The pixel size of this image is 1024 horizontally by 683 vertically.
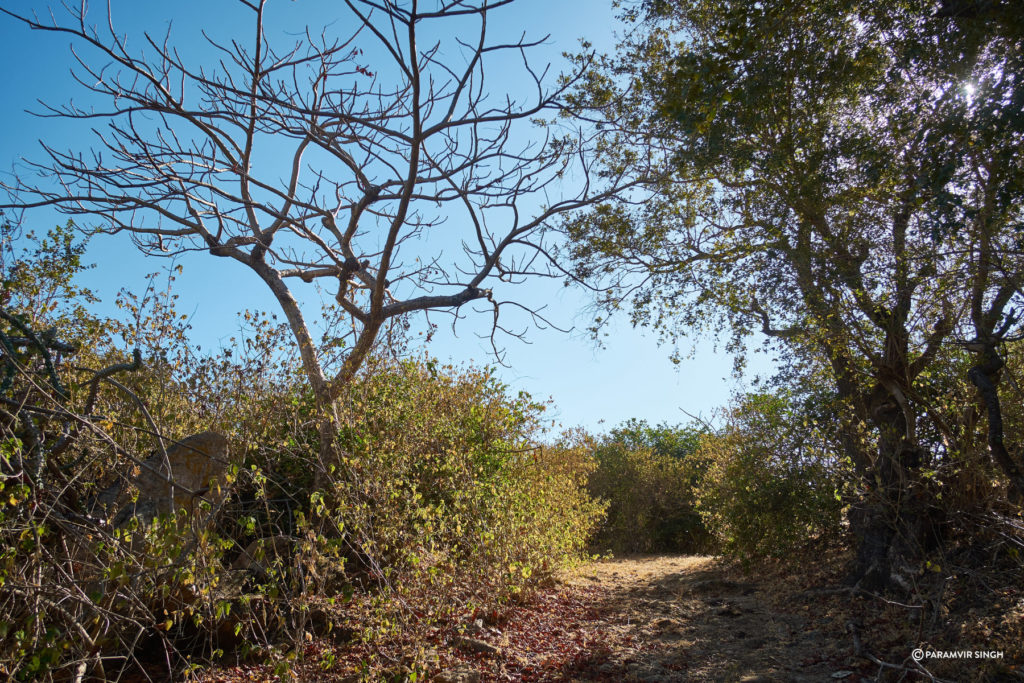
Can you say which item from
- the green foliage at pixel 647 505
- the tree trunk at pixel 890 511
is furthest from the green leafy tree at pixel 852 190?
the green foliage at pixel 647 505

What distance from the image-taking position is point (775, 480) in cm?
948

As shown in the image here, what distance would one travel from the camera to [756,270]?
7.62 m

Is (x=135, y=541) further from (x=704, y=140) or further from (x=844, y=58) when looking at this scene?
(x=844, y=58)

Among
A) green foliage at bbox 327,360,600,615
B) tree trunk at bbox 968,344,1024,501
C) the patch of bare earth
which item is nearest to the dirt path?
the patch of bare earth

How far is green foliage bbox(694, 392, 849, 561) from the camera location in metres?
8.67

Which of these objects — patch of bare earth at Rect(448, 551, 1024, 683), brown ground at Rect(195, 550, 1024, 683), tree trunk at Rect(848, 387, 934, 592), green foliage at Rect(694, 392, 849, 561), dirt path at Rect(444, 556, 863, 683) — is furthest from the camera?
green foliage at Rect(694, 392, 849, 561)

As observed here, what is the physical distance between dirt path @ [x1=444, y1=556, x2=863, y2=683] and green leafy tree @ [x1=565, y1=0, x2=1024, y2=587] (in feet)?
5.18

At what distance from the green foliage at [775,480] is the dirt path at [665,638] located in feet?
2.93

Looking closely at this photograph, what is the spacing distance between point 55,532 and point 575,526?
7.36 meters

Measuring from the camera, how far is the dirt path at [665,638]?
18.2 feet

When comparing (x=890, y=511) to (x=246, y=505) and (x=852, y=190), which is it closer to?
(x=852, y=190)

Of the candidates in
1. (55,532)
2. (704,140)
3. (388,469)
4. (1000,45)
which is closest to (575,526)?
(388,469)

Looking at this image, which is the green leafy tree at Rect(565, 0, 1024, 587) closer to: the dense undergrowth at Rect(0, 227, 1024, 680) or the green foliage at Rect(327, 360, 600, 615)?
the dense undergrowth at Rect(0, 227, 1024, 680)

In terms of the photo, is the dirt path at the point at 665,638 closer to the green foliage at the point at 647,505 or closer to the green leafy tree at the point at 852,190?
the green leafy tree at the point at 852,190
